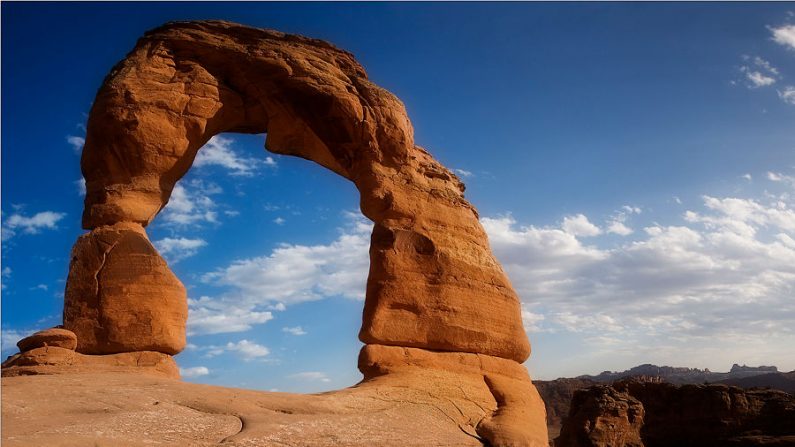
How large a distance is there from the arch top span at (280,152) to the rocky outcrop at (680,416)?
2324 centimetres

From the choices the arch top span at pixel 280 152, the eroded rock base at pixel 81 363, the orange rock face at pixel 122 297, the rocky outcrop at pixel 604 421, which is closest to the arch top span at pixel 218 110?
the arch top span at pixel 280 152

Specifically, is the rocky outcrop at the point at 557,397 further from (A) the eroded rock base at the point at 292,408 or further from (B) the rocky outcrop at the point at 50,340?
(B) the rocky outcrop at the point at 50,340

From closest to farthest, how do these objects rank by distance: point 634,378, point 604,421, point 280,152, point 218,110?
point 218,110 < point 280,152 < point 604,421 < point 634,378

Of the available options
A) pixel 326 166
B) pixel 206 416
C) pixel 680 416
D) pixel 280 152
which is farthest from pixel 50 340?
pixel 680 416

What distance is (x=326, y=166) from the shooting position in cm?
1431

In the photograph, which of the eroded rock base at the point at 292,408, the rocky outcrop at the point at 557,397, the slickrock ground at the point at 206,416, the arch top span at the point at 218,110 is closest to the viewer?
the slickrock ground at the point at 206,416

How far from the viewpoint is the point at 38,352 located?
33.7 feet

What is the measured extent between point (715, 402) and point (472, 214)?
1165 inches

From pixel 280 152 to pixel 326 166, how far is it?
103 centimetres

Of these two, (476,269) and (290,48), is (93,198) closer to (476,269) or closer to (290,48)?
(290,48)

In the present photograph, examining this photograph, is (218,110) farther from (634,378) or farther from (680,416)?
(634,378)

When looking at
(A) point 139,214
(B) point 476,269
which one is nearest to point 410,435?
(B) point 476,269

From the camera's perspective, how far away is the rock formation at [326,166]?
440 inches

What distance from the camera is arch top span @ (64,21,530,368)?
11.4 metres
